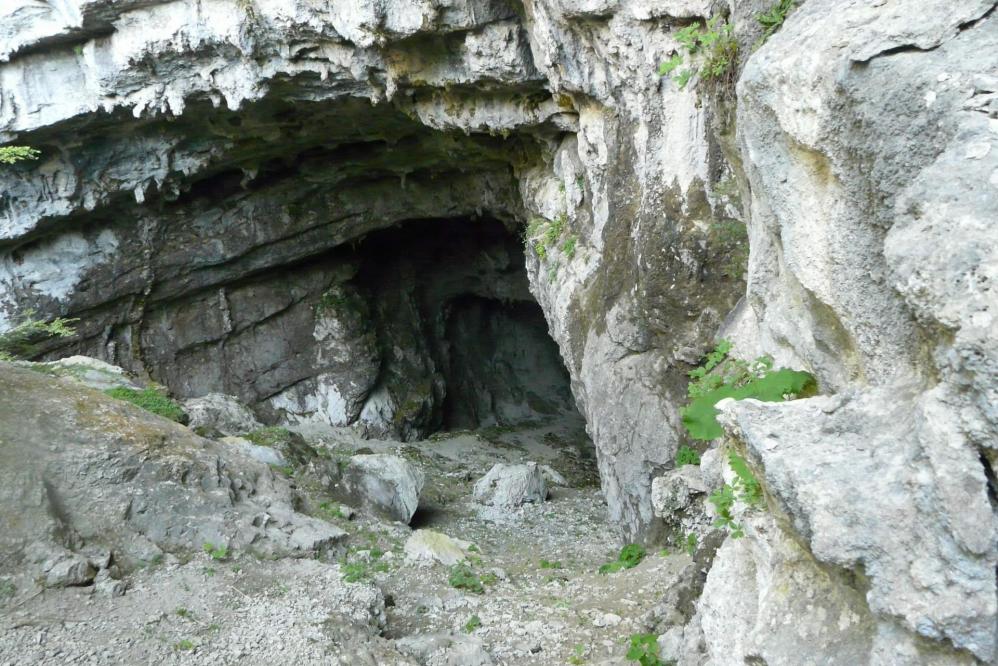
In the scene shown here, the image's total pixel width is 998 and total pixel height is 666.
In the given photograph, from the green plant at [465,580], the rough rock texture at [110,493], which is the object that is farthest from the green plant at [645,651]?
the rough rock texture at [110,493]

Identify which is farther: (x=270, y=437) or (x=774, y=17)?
(x=270, y=437)

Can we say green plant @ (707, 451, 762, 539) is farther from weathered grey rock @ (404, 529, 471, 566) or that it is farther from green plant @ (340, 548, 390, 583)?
weathered grey rock @ (404, 529, 471, 566)

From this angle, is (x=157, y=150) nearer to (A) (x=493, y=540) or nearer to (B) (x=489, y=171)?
(B) (x=489, y=171)

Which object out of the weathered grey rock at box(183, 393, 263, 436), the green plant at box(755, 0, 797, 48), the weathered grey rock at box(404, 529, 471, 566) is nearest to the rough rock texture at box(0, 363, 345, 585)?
the weathered grey rock at box(404, 529, 471, 566)

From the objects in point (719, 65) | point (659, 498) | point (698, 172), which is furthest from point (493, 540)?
point (719, 65)

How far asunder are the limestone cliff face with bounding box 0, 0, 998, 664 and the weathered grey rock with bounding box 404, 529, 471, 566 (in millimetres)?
1915

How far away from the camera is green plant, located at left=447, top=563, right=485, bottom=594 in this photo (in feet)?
22.2

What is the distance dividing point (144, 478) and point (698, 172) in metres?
5.71

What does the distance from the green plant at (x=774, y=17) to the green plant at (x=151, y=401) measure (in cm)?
759

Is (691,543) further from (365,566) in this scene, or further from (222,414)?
(222,414)

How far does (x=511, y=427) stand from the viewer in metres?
18.2

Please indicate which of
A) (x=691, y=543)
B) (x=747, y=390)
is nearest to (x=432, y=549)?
(x=691, y=543)

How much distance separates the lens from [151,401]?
9.32 metres

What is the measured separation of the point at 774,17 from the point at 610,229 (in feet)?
14.7
